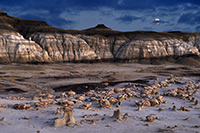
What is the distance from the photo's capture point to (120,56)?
72.4 meters

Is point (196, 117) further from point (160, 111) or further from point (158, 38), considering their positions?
point (158, 38)

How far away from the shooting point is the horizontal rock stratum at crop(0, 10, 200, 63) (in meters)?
57.4

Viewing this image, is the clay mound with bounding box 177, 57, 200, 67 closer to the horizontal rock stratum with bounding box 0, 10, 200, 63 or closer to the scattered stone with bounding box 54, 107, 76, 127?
the horizontal rock stratum with bounding box 0, 10, 200, 63

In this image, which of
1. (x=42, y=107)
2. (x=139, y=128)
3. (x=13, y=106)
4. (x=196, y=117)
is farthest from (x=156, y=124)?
(x=13, y=106)

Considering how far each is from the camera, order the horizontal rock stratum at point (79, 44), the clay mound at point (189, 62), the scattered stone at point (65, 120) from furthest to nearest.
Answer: the clay mound at point (189, 62) < the horizontal rock stratum at point (79, 44) < the scattered stone at point (65, 120)

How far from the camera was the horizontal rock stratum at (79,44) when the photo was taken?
2261 inches

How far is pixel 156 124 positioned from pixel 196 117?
2698 millimetres

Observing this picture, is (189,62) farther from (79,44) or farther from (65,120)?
(65,120)

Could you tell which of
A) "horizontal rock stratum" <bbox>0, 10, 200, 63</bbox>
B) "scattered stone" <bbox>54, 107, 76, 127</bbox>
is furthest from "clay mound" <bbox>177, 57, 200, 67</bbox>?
"scattered stone" <bbox>54, 107, 76, 127</bbox>

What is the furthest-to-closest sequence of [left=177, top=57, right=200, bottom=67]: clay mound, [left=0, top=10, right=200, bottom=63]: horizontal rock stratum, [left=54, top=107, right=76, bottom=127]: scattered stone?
1. [left=177, top=57, right=200, bottom=67]: clay mound
2. [left=0, top=10, right=200, bottom=63]: horizontal rock stratum
3. [left=54, top=107, right=76, bottom=127]: scattered stone

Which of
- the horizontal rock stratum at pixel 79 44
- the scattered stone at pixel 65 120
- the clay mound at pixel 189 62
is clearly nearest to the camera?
the scattered stone at pixel 65 120

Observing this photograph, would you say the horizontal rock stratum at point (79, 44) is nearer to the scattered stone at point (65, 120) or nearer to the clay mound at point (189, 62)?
the clay mound at point (189, 62)

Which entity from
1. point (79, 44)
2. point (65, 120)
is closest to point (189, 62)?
point (79, 44)

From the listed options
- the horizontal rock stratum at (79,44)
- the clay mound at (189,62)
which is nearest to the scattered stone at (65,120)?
the horizontal rock stratum at (79,44)
